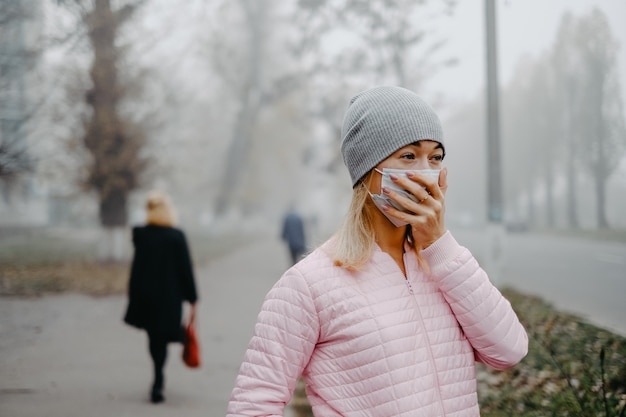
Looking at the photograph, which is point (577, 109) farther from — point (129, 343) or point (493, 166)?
point (129, 343)

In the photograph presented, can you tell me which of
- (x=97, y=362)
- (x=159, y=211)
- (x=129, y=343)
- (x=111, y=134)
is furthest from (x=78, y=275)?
(x=159, y=211)

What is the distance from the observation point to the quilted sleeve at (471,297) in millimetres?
1922

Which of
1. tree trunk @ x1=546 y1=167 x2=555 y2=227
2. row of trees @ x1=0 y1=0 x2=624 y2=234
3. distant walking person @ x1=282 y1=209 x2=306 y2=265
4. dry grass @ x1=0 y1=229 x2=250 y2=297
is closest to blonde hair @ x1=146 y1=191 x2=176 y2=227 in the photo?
dry grass @ x1=0 y1=229 x2=250 y2=297

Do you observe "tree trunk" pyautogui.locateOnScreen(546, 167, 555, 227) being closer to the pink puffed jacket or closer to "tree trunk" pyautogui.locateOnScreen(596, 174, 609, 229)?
"tree trunk" pyautogui.locateOnScreen(596, 174, 609, 229)

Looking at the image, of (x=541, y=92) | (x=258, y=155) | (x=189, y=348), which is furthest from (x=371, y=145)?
(x=258, y=155)

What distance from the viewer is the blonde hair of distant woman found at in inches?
75.4

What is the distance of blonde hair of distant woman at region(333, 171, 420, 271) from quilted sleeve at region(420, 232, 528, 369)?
0.39ft

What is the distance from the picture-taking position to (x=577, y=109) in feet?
21.9

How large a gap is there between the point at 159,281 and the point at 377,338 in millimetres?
4918

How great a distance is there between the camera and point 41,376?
430 cm

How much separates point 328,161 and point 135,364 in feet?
53.3

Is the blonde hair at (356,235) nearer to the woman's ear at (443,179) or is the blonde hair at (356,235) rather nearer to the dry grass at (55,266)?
the woman's ear at (443,179)

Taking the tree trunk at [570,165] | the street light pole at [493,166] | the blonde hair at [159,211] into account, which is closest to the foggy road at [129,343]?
the tree trunk at [570,165]

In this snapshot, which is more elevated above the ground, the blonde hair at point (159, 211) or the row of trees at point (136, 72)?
the row of trees at point (136, 72)
